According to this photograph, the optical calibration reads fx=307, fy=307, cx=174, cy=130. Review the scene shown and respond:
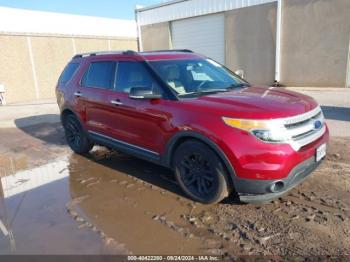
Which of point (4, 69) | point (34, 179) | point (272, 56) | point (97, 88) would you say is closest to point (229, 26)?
point (272, 56)

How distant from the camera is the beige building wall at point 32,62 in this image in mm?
15570

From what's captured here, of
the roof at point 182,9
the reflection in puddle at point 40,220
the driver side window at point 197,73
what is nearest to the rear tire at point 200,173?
the driver side window at point 197,73

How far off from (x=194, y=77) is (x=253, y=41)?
1222 centimetres

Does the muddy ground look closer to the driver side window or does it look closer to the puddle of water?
the puddle of water

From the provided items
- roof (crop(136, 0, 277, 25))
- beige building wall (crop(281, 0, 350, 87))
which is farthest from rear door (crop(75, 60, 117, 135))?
roof (crop(136, 0, 277, 25))

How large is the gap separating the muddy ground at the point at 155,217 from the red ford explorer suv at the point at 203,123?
1.09 ft

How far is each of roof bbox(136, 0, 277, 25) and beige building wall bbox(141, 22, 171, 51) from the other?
32 centimetres

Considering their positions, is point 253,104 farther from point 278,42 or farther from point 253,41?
point 253,41

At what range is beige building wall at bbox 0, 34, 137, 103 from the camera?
613 inches

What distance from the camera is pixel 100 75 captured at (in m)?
5.20

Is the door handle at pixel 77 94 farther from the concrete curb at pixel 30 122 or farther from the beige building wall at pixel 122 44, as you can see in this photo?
the beige building wall at pixel 122 44

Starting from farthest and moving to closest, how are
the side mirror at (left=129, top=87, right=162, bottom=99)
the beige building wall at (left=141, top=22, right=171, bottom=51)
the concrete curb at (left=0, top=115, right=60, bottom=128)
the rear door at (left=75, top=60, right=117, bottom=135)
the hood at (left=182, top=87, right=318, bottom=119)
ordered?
the beige building wall at (left=141, top=22, right=171, bottom=51), the concrete curb at (left=0, top=115, right=60, bottom=128), the rear door at (left=75, top=60, right=117, bottom=135), the side mirror at (left=129, top=87, right=162, bottom=99), the hood at (left=182, top=87, right=318, bottom=119)

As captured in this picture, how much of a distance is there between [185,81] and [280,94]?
1.27 meters

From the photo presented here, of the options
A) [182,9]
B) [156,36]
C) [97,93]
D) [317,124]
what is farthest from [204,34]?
[317,124]
